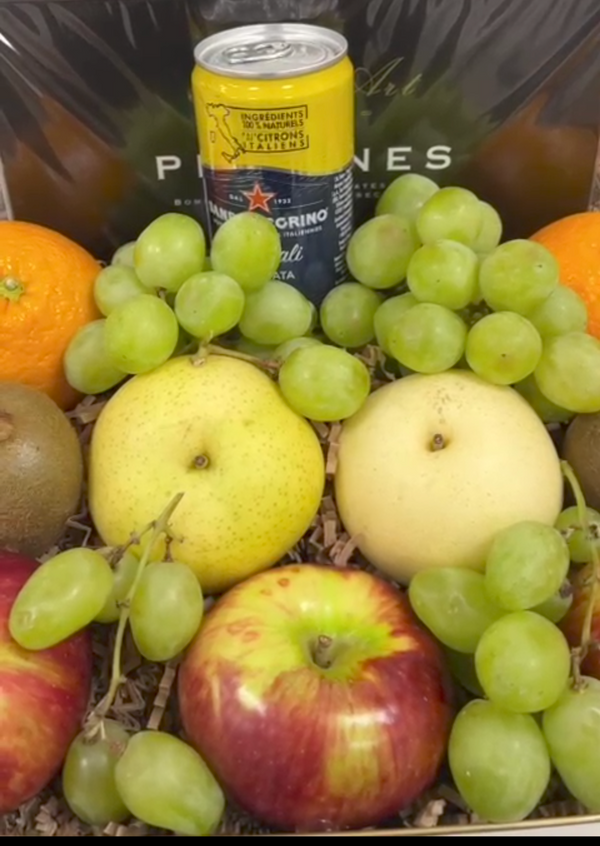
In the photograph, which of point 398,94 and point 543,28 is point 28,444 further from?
point 543,28

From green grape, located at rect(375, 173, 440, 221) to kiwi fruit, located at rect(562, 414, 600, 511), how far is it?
10.4 inches

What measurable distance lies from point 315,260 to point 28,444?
0.32 meters

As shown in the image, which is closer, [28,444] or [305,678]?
[305,678]

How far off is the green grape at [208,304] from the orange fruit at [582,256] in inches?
12.4

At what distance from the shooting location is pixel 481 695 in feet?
2.37

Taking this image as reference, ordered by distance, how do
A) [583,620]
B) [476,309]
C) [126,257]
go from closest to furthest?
[583,620]
[476,309]
[126,257]

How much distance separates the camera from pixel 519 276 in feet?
2.50

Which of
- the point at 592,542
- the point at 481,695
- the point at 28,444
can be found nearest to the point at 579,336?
the point at 592,542

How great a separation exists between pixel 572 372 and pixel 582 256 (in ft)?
0.57

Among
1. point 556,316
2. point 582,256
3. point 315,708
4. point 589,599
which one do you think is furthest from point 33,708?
point 582,256

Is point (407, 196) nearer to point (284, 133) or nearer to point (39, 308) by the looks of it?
point (284, 133)

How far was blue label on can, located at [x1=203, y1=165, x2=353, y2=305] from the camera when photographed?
85 cm

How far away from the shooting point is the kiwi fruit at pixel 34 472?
2.47 ft

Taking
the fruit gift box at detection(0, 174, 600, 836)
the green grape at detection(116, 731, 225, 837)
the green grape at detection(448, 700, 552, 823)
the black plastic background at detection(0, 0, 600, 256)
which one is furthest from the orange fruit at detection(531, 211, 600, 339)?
the green grape at detection(116, 731, 225, 837)
